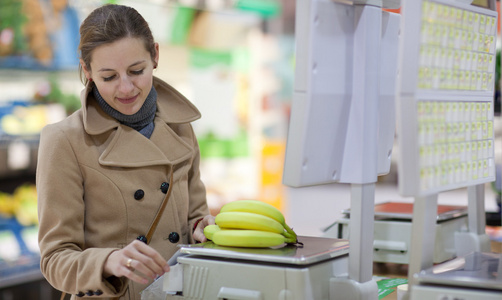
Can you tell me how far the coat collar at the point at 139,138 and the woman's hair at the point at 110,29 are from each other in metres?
Result: 0.14

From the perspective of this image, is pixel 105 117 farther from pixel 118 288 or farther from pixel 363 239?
pixel 363 239

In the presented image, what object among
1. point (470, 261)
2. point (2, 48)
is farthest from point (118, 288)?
point (2, 48)

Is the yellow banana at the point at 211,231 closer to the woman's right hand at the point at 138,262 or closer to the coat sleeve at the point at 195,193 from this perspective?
the woman's right hand at the point at 138,262

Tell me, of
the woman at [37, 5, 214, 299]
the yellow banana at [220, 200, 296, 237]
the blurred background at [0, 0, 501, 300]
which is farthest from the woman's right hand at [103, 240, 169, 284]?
the blurred background at [0, 0, 501, 300]

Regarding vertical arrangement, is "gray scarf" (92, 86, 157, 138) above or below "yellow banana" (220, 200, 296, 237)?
above

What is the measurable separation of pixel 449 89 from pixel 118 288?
1.00 meters

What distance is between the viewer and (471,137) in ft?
4.98

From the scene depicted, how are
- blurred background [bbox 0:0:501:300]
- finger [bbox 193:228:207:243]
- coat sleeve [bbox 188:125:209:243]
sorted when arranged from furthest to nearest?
blurred background [bbox 0:0:501:300] → coat sleeve [bbox 188:125:209:243] → finger [bbox 193:228:207:243]

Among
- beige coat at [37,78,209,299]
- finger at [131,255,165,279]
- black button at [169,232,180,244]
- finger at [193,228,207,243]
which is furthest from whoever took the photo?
black button at [169,232,180,244]

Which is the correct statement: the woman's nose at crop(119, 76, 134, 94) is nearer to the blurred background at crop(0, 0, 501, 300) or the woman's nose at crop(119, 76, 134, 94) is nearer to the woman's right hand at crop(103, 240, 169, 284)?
the woman's right hand at crop(103, 240, 169, 284)

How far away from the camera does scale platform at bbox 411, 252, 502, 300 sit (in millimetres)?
1294

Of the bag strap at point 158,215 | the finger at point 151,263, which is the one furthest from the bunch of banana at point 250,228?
the bag strap at point 158,215

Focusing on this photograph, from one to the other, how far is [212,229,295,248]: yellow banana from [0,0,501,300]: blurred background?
5.71 ft

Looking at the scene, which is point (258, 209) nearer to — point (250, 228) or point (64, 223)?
point (250, 228)
